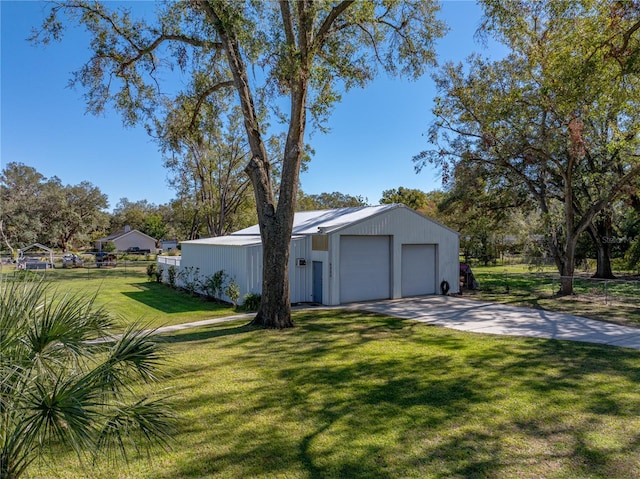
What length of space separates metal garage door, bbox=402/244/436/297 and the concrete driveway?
821mm

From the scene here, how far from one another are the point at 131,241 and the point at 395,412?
60.0 m

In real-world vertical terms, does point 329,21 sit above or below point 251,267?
above

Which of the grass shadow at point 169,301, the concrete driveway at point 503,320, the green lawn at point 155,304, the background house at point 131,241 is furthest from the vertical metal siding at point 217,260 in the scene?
the background house at point 131,241

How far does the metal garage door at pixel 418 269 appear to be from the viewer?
595 inches

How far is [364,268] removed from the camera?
13914 millimetres

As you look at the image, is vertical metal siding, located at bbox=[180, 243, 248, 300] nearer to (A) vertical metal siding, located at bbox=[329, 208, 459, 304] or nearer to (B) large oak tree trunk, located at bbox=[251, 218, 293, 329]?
(A) vertical metal siding, located at bbox=[329, 208, 459, 304]

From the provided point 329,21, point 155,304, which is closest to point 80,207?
point 155,304

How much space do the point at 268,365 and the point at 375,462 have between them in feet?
10.8

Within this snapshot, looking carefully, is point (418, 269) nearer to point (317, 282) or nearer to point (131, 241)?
point (317, 282)

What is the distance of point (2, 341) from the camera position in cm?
270

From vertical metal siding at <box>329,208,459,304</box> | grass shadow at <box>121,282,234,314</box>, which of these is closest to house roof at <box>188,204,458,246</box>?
vertical metal siding at <box>329,208,459,304</box>

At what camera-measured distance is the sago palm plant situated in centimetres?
244

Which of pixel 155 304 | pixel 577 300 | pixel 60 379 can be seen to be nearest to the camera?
pixel 60 379

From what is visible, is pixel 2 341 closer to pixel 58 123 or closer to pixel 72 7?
pixel 72 7
